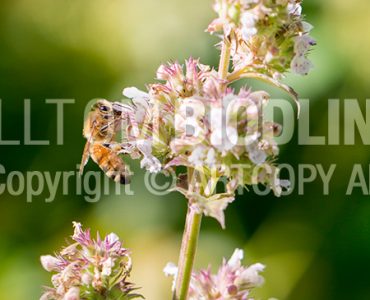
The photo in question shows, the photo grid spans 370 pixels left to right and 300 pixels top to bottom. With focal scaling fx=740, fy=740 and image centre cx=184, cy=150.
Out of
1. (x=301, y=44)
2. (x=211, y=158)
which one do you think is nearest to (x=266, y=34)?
(x=301, y=44)

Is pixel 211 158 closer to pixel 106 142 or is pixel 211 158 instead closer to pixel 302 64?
pixel 302 64

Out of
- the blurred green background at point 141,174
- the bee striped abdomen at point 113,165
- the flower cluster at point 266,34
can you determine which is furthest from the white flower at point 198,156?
the blurred green background at point 141,174

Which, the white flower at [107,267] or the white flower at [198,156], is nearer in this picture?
the white flower at [198,156]

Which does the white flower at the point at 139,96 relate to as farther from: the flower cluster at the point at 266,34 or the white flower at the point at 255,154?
the white flower at the point at 255,154

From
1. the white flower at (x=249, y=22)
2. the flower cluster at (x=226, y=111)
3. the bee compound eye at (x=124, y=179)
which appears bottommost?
the bee compound eye at (x=124, y=179)

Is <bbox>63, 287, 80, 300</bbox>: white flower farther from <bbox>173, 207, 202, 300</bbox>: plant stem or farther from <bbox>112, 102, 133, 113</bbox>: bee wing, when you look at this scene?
<bbox>112, 102, 133, 113</bbox>: bee wing

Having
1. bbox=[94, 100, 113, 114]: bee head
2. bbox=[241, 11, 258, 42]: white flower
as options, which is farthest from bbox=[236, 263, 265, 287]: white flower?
bbox=[94, 100, 113, 114]: bee head

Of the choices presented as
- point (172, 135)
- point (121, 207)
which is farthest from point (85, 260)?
point (121, 207)

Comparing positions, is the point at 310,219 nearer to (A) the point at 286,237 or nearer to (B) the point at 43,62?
(A) the point at 286,237
